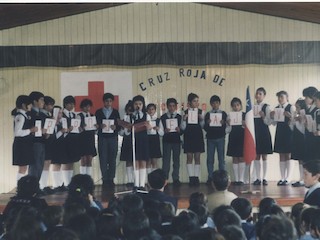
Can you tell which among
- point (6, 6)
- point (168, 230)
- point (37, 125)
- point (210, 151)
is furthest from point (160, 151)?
point (168, 230)

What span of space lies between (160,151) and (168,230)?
236 inches

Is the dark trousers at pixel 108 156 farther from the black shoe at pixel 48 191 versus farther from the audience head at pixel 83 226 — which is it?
the audience head at pixel 83 226

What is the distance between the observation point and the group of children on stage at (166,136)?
920 centimetres

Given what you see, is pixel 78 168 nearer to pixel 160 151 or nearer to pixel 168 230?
pixel 160 151

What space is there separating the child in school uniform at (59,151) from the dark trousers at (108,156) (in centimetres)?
65

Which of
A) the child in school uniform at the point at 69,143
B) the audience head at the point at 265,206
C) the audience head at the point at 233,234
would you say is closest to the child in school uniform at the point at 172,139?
the child in school uniform at the point at 69,143

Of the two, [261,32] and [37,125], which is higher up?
[261,32]

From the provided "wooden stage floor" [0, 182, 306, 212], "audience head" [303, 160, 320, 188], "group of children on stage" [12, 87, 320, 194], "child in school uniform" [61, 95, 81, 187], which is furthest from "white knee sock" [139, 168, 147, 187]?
"audience head" [303, 160, 320, 188]

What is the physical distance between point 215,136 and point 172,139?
0.71 m

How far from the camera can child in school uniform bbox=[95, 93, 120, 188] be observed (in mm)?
9680

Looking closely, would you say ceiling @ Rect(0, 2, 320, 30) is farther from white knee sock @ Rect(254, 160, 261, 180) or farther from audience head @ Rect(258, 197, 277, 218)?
audience head @ Rect(258, 197, 277, 218)

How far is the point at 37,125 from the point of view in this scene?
8.73 meters

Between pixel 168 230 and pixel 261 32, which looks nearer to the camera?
pixel 168 230

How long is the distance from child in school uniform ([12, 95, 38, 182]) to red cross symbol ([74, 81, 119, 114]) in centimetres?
191
